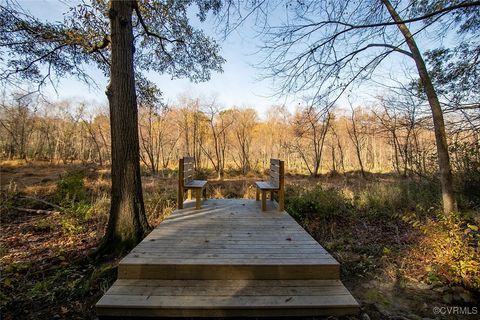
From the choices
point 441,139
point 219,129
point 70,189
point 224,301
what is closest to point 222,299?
point 224,301

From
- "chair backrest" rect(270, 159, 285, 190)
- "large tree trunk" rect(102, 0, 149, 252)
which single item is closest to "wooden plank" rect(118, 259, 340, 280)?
"large tree trunk" rect(102, 0, 149, 252)

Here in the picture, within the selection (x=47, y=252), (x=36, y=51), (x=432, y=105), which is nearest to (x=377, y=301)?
(x=432, y=105)

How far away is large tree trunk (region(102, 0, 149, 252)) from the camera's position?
131 inches

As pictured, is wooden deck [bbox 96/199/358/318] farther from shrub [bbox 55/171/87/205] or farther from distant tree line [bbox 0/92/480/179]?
distant tree line [bbox 0/92/480/179]

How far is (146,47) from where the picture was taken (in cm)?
592

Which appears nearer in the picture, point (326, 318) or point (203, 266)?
point (326, 318)

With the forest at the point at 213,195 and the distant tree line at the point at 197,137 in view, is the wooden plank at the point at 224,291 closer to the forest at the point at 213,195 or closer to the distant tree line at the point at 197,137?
the forest at the point at 213,195

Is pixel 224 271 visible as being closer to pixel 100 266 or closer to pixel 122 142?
pixel 100 266

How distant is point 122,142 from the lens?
11.0 ft

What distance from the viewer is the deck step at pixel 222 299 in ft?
6.11

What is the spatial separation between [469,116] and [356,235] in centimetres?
342

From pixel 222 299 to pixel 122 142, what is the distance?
2.52 m

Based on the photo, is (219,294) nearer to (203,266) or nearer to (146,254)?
(203,266)

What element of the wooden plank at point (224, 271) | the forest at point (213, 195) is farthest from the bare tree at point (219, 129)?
the wooden plank at point (224, 271)
